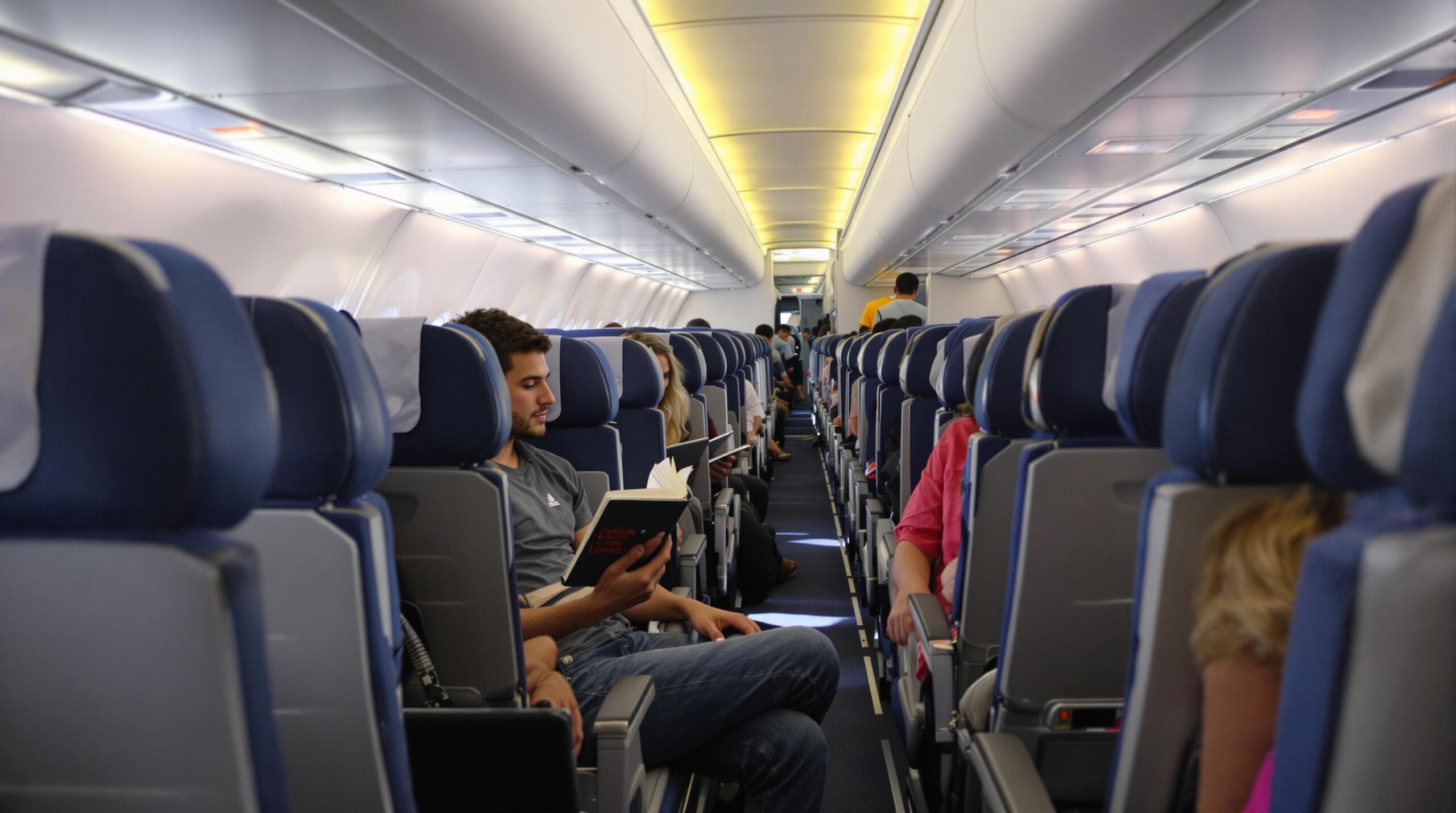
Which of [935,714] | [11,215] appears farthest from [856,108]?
[935,714]

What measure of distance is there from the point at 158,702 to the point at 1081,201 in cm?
778

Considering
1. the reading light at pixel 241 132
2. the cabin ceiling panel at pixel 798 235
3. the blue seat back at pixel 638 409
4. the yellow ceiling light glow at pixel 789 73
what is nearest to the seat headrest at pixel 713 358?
the blue seat back at pixel 638 409

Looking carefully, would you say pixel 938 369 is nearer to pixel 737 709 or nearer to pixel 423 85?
pixel 737 709

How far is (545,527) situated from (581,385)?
64 cm

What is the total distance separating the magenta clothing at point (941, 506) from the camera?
8.98 ft

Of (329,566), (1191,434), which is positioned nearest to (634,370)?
(329,566)

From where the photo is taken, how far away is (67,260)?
31.2 inches

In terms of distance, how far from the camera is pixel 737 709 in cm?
224

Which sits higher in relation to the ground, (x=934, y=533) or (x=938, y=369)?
(x=938, y=369)

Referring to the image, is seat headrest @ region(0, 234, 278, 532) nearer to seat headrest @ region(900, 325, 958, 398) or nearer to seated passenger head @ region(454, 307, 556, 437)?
seated passenger head @ region(454, 307, 556, 437)

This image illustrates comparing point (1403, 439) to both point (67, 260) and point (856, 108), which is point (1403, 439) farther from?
point (856, 108)

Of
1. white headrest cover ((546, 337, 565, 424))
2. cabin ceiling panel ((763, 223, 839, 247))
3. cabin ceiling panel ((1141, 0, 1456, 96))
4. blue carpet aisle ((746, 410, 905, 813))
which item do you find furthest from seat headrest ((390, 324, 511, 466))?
cabin ceiling panel ((763, 223, 839, 247))

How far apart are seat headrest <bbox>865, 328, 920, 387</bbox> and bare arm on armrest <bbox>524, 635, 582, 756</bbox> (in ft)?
9.95

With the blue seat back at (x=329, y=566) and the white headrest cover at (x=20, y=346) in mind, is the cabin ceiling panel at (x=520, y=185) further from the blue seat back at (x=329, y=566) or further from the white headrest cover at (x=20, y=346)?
the white headrest cover at (x=20, y=346)
